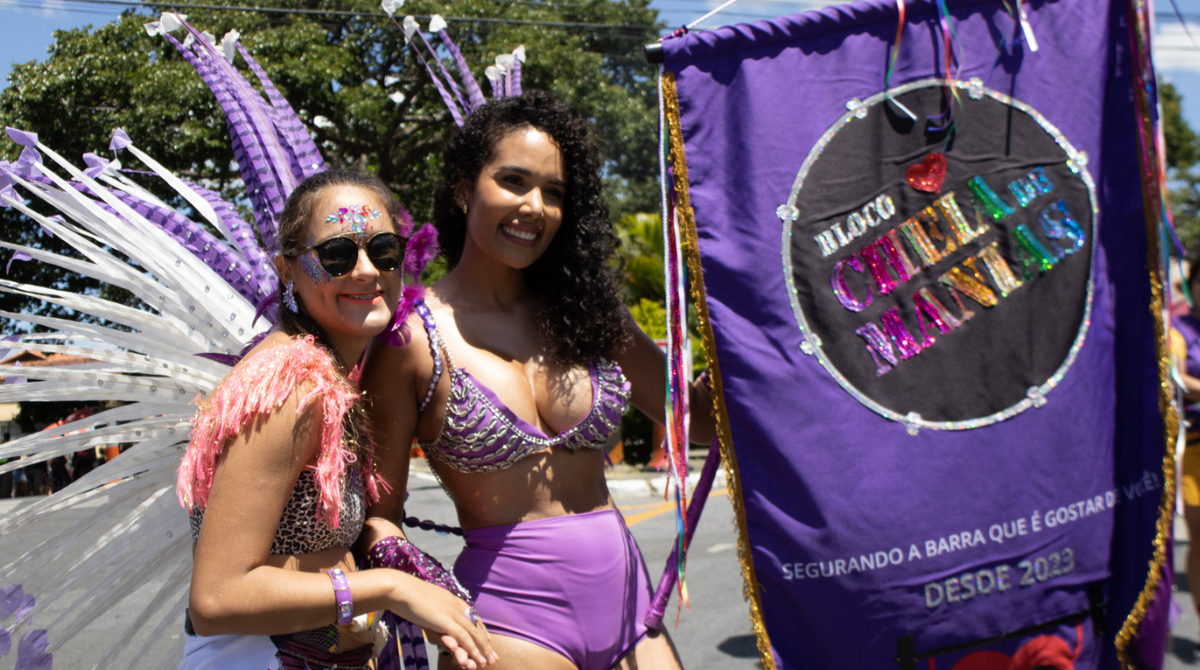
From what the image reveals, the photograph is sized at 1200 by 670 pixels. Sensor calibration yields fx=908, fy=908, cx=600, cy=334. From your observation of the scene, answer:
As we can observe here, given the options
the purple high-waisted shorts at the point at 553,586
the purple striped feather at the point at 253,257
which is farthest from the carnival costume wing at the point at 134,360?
the purple high-waisted shorts at the point at 553,586

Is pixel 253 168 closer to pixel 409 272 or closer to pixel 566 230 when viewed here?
→ pixel 409 272

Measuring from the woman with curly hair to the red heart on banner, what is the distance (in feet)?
2.39

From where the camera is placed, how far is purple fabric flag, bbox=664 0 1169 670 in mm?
1961

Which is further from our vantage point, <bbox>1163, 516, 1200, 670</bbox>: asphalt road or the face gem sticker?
<bbox>1163, 516, 1200, 670</bbox>: asphalt road

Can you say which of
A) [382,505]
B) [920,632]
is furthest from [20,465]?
[920,632]

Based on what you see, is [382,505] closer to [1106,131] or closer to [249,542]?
[249,542]

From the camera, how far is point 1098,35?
2.12 m

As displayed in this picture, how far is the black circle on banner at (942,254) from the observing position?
2.01m

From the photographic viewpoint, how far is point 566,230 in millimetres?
2229

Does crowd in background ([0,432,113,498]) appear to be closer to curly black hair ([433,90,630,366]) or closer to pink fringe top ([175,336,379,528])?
curly black hair ([433,90,630,366])

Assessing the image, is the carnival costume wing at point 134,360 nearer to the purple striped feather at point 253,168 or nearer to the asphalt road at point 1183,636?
the purple striped feather at point 253,168

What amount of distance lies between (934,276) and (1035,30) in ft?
2.04

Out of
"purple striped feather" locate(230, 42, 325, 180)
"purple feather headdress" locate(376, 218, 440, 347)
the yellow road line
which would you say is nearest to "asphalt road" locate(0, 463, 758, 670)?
the yellow road line

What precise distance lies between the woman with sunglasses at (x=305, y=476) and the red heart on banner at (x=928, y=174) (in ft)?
3.76
